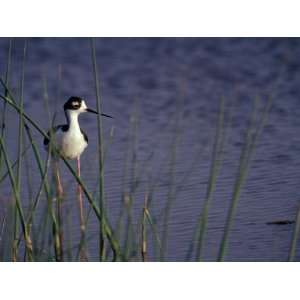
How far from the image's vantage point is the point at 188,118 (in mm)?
6254

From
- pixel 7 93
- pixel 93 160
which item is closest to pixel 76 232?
pixel 93 160

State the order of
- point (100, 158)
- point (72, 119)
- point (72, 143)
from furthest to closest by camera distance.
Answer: point (72, 119) → point (72, 143) → point (100, 158)

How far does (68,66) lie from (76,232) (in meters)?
3.02

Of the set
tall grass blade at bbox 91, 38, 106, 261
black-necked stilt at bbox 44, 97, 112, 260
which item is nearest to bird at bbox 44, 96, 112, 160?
black-necked stilt at bbox 44, 97, 112, 260

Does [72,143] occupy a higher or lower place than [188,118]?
lower

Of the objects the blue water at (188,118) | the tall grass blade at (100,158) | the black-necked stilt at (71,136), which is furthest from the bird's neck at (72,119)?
the tall grass blade at (100,158)

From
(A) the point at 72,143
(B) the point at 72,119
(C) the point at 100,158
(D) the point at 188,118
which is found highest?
(D) the point at 188,118

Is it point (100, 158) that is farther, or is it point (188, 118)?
point (188, 118)

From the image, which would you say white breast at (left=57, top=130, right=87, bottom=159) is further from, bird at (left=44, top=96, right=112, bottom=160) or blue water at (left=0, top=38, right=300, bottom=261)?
blue water at (left=0, top=38, right=300, bottom=261)

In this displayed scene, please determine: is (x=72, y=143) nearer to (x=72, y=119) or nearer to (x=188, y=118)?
(x=72, y=119)

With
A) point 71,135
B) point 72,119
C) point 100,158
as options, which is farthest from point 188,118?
point 100,158

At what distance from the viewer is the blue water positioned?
4.45 m
